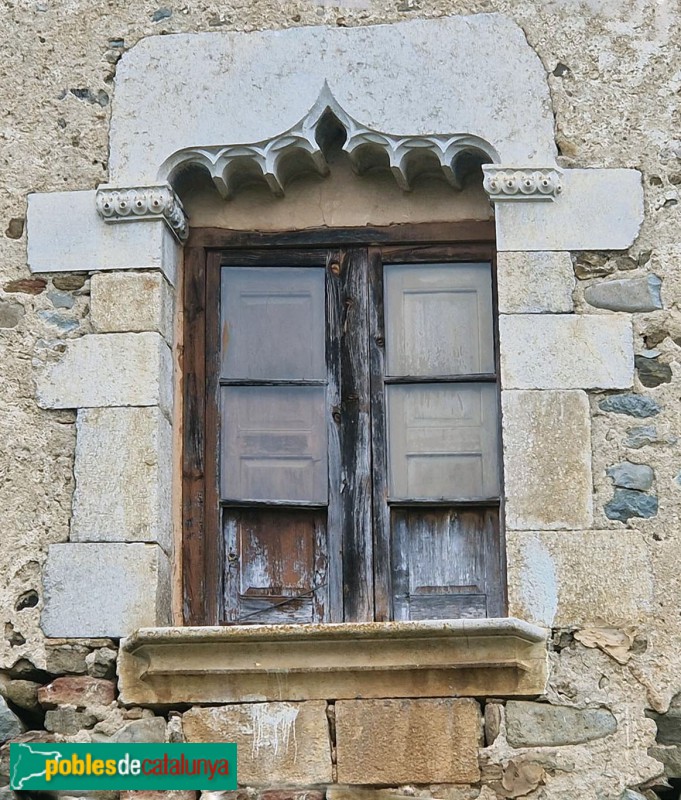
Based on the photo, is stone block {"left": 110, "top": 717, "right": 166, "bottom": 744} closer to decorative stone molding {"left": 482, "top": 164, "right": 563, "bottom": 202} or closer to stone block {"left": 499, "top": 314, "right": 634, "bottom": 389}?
stone block {"left": 499, "top": 314, "right": 634, "bottom": 389}

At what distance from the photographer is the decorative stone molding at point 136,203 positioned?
498 cm

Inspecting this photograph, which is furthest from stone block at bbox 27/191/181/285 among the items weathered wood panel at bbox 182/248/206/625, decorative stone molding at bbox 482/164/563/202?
decorative stone molding at bbox 482/164/563/202

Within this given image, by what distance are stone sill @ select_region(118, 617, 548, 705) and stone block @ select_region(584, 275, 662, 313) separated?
3.29 ft

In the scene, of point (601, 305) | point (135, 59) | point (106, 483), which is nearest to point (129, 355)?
point (106, 483)

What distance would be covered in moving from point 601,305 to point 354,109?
0.96 meters

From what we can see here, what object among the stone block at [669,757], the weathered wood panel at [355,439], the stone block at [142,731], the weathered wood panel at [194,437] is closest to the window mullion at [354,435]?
the weathered wood panel at [355,439]

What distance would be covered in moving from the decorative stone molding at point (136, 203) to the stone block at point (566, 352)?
1085 millimetres

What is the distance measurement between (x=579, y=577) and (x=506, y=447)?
43 centimetres

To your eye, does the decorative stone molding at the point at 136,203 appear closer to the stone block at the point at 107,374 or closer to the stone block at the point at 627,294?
the stone block at the point at 107,374

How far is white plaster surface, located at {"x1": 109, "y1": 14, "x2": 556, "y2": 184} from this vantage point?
197 inches

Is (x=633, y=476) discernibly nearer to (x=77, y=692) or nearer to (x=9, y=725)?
(x=77, y=692)

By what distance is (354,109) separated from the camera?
5.02 meters

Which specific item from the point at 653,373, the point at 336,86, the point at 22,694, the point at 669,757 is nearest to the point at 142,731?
the point at 22,694

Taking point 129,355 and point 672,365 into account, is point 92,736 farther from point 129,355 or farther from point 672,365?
point 672,365
